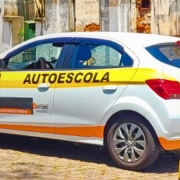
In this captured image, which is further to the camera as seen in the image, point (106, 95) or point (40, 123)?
point (40, 123)

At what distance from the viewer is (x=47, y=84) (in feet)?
26.3

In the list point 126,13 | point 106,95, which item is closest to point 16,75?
point 106,95

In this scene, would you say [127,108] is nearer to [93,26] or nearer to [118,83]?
[118,83]

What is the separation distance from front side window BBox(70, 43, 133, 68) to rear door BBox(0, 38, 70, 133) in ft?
0.68

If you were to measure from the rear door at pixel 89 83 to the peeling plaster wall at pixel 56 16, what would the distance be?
42.6 feet

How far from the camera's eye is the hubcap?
7316mm

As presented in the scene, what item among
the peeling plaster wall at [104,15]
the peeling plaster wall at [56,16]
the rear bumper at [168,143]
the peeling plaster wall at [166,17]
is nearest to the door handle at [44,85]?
the rear bumper at [168,143]

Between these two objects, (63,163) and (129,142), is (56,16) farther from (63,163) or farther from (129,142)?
(129,142)

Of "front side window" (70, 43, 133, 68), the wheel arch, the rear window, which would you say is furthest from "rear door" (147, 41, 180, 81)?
the wheel arch

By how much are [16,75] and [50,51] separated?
2.09 feet

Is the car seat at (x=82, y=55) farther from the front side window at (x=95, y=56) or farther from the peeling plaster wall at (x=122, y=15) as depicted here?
the peeling plaster wall at (x=122, y=15)

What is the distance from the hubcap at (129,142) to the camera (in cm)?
732

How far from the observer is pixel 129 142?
7.43 m

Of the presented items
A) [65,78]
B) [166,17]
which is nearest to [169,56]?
[65,78]
